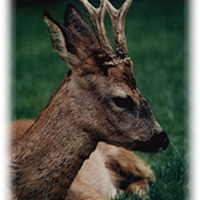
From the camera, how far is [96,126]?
2.88 m

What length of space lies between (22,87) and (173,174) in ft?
12.0

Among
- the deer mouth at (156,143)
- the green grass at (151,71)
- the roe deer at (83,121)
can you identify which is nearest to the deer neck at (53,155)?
the roe deer at (83,121)

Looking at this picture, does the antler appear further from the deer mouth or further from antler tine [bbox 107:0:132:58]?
the deer mouth

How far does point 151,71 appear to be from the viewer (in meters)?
7.78

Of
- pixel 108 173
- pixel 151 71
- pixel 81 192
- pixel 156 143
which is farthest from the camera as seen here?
pixel 151 71

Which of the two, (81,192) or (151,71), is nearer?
(81,192)

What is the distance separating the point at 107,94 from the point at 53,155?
1.62ft

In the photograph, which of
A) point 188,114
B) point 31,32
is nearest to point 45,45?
point 31,32

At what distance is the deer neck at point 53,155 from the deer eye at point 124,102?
10.5 inches

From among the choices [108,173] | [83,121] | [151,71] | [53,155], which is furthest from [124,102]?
[151,71]

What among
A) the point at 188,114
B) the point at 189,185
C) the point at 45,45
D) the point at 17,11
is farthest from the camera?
the point at 17,11

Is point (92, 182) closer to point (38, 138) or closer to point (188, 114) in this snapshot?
point (38, 138)

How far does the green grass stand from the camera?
3.98 m

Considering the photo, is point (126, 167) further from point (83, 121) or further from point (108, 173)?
point (83, 121)
